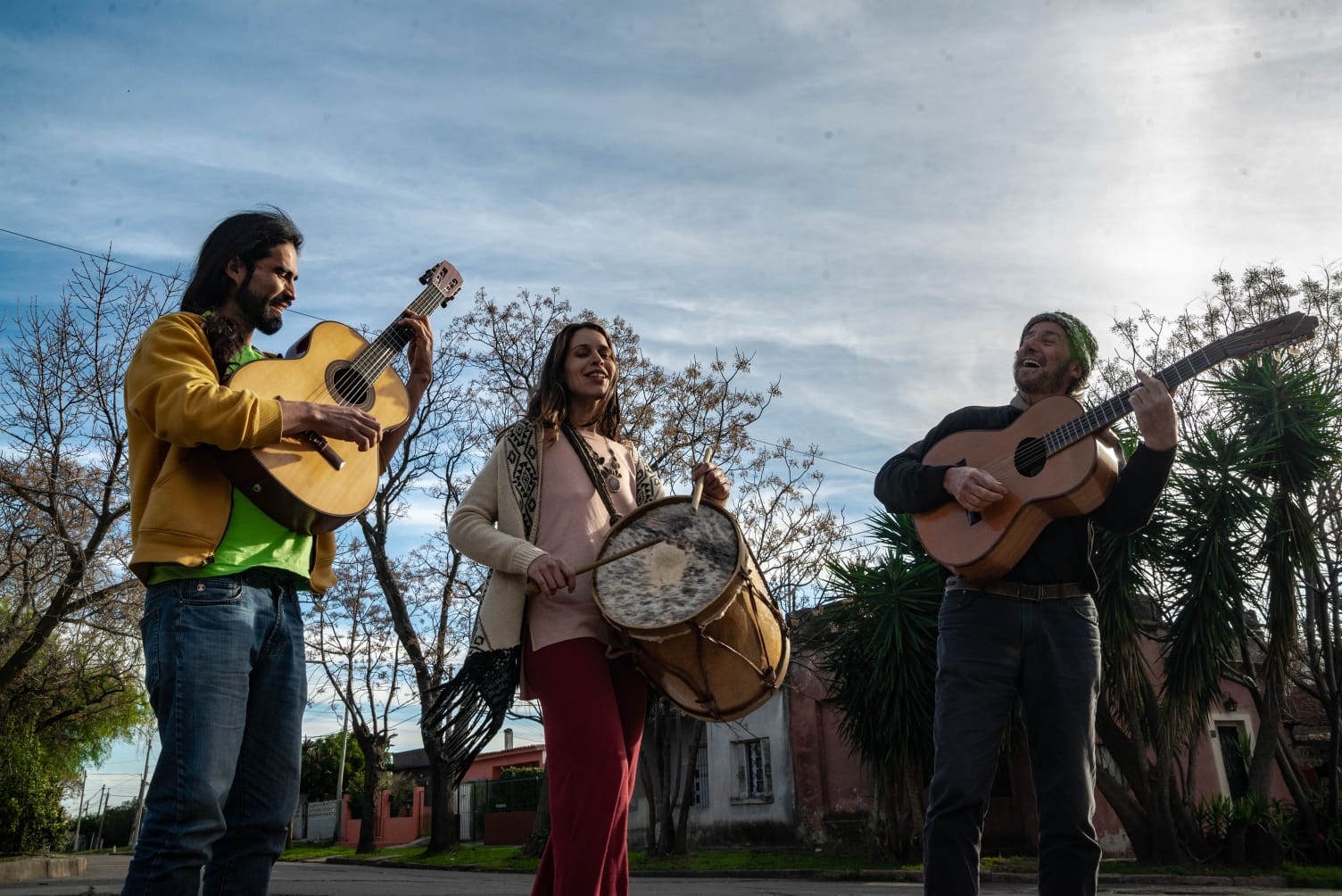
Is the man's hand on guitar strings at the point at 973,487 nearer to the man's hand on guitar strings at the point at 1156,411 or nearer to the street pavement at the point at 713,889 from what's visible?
the man's hand on guitar strings at the point at 1156,411

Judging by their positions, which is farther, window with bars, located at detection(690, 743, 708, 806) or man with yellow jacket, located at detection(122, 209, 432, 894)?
window with bars, located at detection(690, 743, 708, 806)

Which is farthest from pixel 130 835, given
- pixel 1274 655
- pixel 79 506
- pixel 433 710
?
pixel 433 710

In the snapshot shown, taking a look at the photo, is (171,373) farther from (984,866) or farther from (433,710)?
(984,866)

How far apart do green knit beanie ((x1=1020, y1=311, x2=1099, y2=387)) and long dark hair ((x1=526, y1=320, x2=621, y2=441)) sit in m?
1.59

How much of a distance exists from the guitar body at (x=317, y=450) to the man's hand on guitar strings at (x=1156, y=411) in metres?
2.40

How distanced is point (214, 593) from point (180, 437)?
38 centimetres

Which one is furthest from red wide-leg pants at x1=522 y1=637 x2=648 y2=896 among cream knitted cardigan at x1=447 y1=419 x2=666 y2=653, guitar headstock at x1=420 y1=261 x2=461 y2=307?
guitar headstock at x1=420 y1=261 x2=461 y2=307

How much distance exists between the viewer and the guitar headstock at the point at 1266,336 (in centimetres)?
362

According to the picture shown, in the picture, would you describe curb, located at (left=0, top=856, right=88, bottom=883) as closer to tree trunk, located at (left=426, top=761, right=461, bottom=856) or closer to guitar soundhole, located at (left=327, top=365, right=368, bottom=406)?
tree trunk, located at (left=426, top=761, right=461, bottom=856)

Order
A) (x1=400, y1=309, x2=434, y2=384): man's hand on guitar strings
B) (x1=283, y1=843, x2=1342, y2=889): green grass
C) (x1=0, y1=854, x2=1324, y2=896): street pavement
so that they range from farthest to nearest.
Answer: (x1=283, y1=843, x2=1342, y2=889): green grass → (x1=0, y1=854, x2=1324, y2=896): street pavement → (x1=400, y1=309, x2=434, y2=384): man's hand on guitar strings

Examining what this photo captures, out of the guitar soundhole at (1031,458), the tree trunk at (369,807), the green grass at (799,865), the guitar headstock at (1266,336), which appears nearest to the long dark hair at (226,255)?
the guitar soundhole at (1031,458)

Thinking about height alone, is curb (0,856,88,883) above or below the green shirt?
below

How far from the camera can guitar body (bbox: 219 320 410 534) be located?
102 inches

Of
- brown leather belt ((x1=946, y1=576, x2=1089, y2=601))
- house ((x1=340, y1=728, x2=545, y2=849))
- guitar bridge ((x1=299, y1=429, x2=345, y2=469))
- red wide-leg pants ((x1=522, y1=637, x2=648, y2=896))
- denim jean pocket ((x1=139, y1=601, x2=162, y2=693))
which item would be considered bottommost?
house ((x1=340, y1=728, x2=545, y2=849))
